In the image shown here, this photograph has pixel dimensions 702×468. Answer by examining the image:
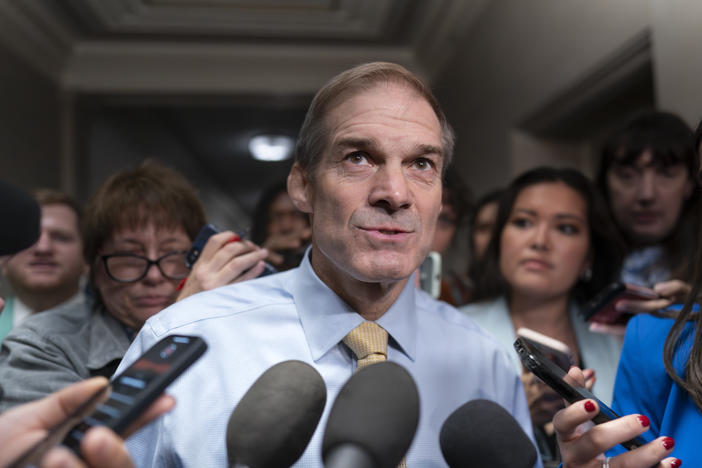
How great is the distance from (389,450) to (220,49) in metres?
4.44

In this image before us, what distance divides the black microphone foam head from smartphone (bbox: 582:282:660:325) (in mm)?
1165

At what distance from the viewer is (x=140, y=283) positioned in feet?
4.75

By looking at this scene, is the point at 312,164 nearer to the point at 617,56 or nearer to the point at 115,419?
the point at 115,419

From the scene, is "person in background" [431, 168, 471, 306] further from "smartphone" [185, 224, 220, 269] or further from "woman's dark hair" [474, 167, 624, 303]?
"smartphone" [185, 224, 220, 269]

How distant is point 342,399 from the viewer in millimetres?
602

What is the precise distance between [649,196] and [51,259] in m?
1.98

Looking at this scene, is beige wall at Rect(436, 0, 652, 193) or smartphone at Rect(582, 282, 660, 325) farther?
beige wall at Rect(436, 0, 652, 193)

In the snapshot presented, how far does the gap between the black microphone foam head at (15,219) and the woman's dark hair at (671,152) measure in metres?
1.77

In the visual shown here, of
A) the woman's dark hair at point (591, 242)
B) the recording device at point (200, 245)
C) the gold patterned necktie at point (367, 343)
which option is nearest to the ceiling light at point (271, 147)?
the woman's dark hair at point (591, 242)

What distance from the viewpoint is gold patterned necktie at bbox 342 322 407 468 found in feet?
3.47

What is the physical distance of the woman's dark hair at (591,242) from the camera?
196 centimetres

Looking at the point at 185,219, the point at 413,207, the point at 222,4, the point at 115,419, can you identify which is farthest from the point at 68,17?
the point at 115,419

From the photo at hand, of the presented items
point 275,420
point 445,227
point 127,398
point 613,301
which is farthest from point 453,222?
point 127,398

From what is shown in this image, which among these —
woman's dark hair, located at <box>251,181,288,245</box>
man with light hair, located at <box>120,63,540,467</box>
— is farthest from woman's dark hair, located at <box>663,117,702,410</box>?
woman's dark hair, located at <box>251,181,288,245</box>
